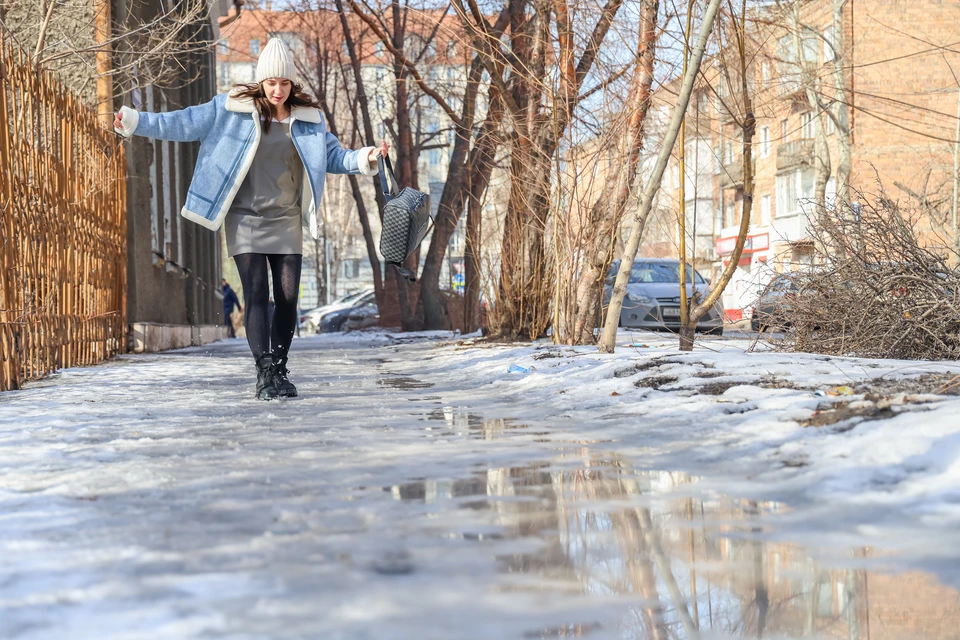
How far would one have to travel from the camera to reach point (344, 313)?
110 feet

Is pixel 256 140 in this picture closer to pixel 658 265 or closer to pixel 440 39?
pixel 658 265

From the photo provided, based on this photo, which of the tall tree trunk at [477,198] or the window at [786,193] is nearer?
the tall tree trunk at [477,198]

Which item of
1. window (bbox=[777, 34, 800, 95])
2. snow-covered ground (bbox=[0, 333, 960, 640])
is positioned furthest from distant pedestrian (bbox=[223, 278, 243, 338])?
snow-covered ground (bbox=[0, 333, 960, 640])

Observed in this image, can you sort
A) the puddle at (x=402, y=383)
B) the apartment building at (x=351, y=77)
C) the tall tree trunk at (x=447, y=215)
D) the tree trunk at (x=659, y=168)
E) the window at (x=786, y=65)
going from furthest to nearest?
the apartment building at (x=351, y=77), the tall tree trunk at (x=447, y=215), the window at (x=786, y=65), the puddle at (x=402, y=383), the tree trunk at (x=659, y=168)

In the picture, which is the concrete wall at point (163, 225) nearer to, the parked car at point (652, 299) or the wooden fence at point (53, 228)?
the wooden fence at point (53, 228)

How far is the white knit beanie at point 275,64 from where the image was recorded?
666 cm

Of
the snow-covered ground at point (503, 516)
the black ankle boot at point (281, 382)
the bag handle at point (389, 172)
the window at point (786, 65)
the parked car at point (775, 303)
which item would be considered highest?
the window at point (786, 65)

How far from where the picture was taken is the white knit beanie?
666 cm

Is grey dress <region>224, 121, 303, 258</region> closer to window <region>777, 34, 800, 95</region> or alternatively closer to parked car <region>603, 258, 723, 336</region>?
window <region>777, 34, 800, 95</region>

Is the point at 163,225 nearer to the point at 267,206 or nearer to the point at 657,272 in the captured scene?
the point at 657,272

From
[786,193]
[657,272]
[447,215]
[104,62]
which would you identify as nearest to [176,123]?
[104,62]

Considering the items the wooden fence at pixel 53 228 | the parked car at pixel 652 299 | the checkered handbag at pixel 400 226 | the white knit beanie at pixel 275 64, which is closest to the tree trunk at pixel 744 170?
the checkered handbag at pixel 400 226

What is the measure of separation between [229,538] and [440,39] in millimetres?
24444

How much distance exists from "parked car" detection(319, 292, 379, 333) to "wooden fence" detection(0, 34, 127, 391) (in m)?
20.0
